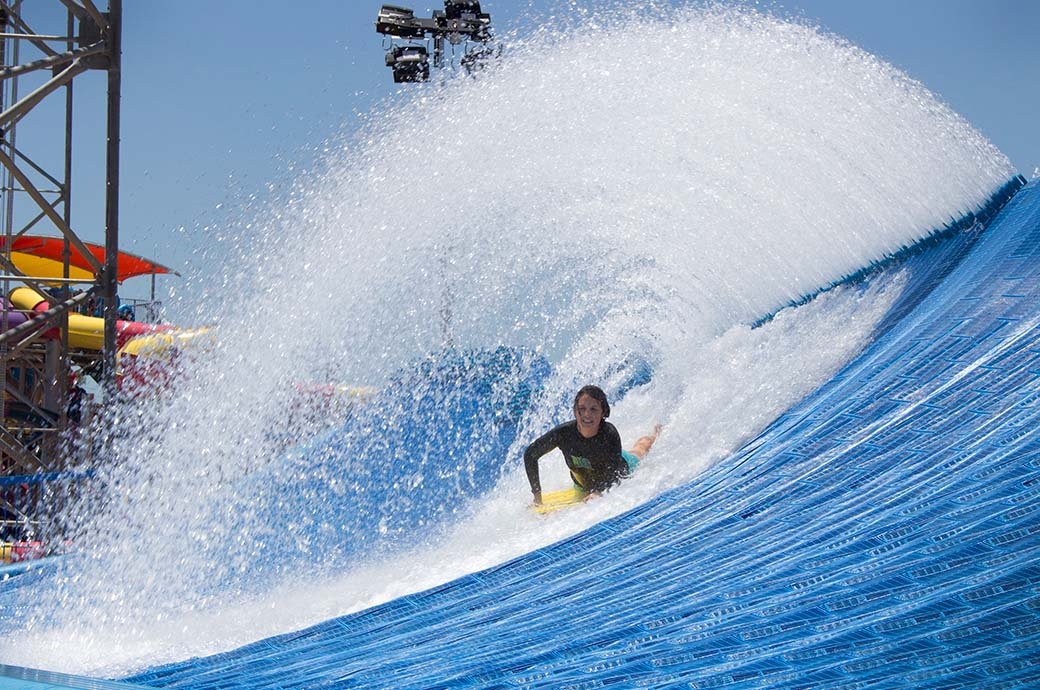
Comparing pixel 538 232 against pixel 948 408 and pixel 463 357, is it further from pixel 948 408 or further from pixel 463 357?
pixel 948 408

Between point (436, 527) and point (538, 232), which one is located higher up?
point (538, 232)

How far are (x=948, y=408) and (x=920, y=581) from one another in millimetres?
545

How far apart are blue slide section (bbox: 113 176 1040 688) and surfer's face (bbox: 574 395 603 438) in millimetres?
829

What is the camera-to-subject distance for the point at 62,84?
7.14 meters

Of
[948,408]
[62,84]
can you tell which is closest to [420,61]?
[62,84]

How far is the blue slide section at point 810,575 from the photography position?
252 cm

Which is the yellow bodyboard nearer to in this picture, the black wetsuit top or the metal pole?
the black wetsuit top

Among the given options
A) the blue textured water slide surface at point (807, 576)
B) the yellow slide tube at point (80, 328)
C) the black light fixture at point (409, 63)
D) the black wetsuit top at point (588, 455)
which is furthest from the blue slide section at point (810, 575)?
the black light fixture at point (409, 63)

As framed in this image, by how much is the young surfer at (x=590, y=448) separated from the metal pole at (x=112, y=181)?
3733 mm

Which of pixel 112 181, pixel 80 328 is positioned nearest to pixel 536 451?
pixel 112 181

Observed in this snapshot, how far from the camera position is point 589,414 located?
4.06 meters

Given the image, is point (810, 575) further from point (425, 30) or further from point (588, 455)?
point (425, 30)

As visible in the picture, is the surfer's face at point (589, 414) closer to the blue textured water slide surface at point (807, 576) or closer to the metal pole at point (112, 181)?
the blue textured water slide surface at point (807, 576)

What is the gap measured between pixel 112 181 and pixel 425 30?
224 inches
